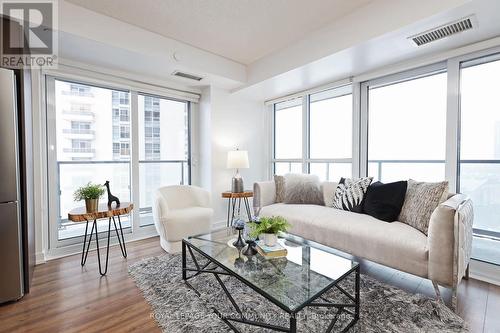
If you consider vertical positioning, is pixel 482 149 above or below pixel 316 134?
below

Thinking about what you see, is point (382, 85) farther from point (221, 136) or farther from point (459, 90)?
point (221, 136)

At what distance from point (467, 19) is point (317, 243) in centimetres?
228

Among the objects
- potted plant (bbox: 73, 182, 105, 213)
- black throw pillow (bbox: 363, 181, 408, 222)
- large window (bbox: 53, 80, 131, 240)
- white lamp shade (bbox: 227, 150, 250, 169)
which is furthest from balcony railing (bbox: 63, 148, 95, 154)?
black throw pillow (bbox: 363, 181, 408, 222)

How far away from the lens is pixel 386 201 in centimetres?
233

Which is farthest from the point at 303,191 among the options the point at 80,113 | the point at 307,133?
the point at 80,113

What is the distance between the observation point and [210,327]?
1.50 meters

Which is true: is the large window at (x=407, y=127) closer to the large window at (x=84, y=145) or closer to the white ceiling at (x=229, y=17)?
the white ceiling at (x=229, y=17)

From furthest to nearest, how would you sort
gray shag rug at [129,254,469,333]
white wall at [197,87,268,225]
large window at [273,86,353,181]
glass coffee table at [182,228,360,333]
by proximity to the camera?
white wall at [197,87,268,225] < large window at [273,86,353,181] < gray shag rug at [129,254,469,333] < glass coffee table at [182,228,360,333]

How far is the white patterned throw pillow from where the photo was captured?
103 inches

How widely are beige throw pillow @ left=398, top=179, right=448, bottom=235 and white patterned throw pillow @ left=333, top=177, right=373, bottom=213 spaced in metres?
0.42

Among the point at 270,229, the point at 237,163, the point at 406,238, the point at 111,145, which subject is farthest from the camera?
the point at 237,163

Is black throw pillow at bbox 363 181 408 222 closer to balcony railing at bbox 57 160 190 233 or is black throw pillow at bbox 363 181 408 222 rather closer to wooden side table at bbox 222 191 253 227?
wooden side table at bbox 222 191 253 227

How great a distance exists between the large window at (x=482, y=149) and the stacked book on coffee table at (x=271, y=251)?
2.01m

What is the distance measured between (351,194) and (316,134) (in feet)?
4.61
